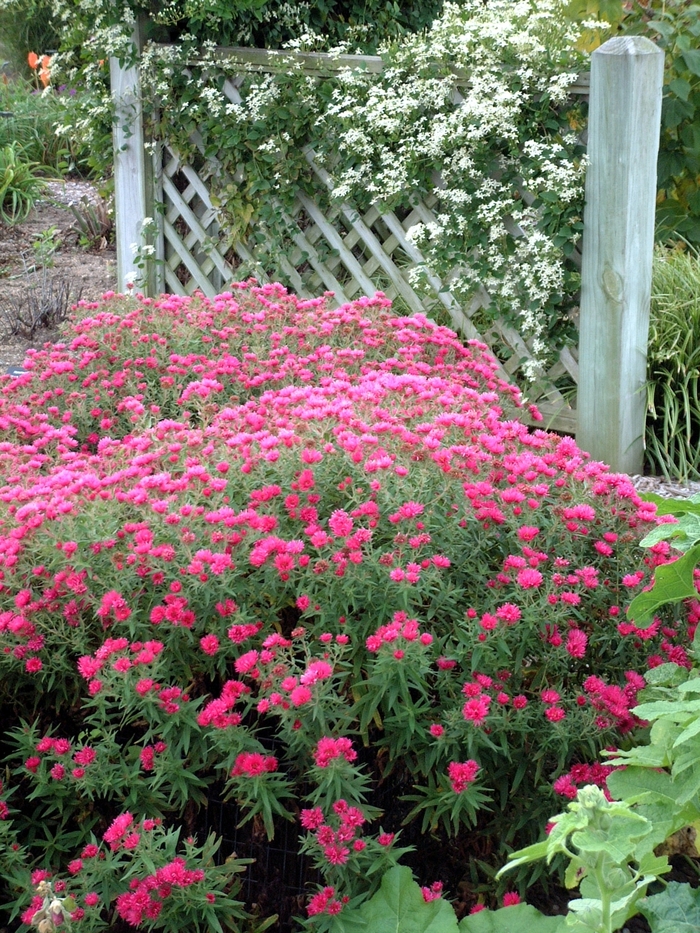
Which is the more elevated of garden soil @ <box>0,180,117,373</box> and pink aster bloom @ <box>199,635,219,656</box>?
garden soil @ <box>0,180,117,373</box>

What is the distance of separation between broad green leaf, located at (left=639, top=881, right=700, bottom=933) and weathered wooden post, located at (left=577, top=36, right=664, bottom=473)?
2779mm

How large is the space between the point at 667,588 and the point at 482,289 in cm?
285

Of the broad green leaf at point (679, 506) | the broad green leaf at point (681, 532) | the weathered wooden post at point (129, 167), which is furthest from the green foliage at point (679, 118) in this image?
the broad green leaf at point (681, 532)

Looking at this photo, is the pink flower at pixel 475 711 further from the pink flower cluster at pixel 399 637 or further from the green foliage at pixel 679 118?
the green foliage at pixel 679 118

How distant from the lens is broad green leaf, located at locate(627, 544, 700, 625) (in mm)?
1742

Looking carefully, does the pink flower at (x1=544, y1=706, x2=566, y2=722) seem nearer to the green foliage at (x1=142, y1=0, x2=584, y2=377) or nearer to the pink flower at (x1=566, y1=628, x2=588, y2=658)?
the pink flower at (x1=566, y1=628, x2=588, y2=658)

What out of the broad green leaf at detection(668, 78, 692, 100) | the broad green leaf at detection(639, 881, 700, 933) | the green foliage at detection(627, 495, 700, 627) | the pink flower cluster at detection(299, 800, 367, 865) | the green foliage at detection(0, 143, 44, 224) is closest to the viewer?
the broad green leaf at detection(639, 881, 700, 933)

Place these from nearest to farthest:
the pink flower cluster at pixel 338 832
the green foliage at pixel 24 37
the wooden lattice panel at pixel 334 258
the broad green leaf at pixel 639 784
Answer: the broad green leaf at pixel 639 784 < the pink flower cluster at pixel 338 832 < the wooden lattice panel at pixel 334 258 < the green foliage at pixel 24 37

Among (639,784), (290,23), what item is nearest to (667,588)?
(639,784)

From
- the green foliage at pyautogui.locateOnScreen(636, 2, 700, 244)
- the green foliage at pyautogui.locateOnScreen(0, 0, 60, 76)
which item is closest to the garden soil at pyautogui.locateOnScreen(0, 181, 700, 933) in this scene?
the green foliage at pyautogui.locateOnScreen(636, 2, 700, 244)

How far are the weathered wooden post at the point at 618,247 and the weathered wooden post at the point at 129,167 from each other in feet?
8.89

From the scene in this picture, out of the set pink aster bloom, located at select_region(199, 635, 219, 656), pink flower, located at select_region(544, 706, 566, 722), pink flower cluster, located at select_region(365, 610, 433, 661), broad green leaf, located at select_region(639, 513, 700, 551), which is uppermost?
broad green leaf, located at select_region(639, 513, 700, 551)

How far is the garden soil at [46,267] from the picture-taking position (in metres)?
6.08

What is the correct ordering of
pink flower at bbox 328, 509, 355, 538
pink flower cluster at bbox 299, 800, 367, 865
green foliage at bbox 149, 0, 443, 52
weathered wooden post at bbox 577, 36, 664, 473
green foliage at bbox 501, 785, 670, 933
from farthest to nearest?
green foliage at bbox 149, 0, 443, 52 < weathered wooden post at bbox 577, 36, 664, 473 < pink flower at bbox 328, 509, 355, 538 < pink flower cluster at bbox 299, 800, 367, 865 < green foliage at bbox 501, 785, 670, 933
